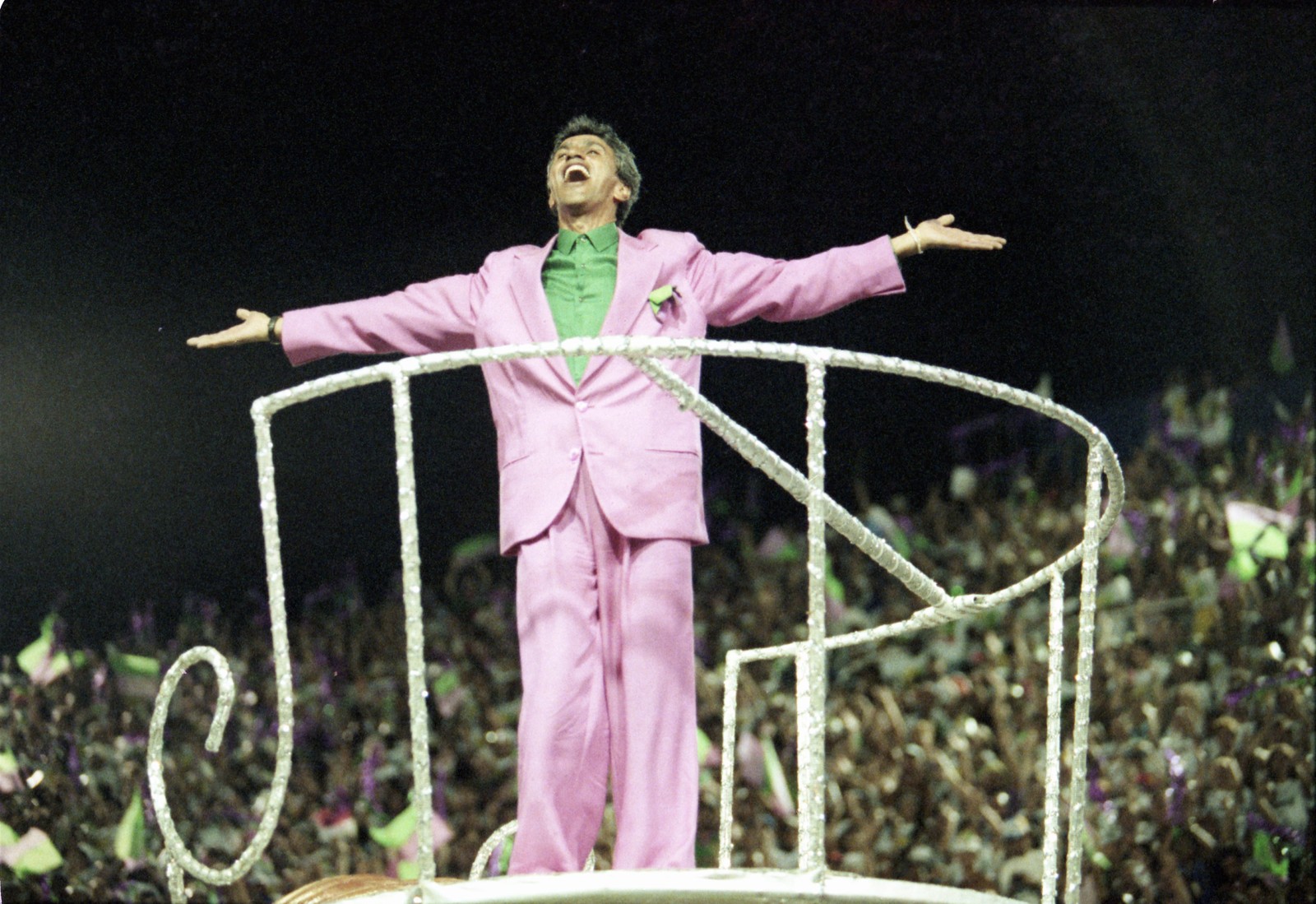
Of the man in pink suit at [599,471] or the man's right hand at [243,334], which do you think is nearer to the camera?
the man in pink suit at [599,471]

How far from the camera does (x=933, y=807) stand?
3.56 meters

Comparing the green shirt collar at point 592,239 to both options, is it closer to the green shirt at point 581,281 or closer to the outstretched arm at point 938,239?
the green shirt at point 581,281

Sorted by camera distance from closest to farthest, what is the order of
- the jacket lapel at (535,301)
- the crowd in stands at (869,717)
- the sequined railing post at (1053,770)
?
the sequined railing post at (1053,770) < the jacket lapel at (535,301) < the crowd in stands at (869,717)

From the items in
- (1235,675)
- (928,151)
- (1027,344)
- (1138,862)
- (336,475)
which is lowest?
(1138,862)

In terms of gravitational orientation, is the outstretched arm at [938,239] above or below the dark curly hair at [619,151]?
below

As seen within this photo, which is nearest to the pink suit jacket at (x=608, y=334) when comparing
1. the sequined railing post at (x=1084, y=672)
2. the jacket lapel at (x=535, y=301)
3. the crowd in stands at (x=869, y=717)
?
the jacket lapel at (x=535, y=301)

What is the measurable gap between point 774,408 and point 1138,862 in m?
1.08

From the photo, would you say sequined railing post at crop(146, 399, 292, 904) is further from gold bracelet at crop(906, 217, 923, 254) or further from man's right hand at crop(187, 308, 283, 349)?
gold bracelet at crop(906, 217, 923, 254)

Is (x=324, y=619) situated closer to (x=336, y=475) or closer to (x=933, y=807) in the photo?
(x=336, y=475)

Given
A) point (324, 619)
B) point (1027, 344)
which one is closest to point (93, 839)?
point (324, 619)

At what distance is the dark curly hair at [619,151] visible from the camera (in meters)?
2.64

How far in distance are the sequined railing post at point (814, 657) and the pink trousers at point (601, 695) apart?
39 cm

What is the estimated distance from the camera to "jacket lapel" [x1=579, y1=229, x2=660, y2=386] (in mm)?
2445

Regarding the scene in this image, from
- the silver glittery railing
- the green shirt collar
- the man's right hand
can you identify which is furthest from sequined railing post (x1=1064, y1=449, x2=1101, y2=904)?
the man's right hand
